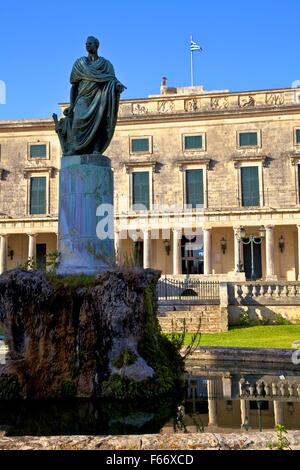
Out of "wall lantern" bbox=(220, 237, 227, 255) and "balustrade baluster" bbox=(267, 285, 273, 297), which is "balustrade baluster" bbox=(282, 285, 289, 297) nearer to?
"balustrade baluster" bbox=(267, 285, 273, 297)

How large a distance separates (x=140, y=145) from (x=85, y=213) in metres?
28.2

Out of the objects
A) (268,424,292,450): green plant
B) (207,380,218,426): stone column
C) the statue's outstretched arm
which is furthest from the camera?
the statue's outstretched arm

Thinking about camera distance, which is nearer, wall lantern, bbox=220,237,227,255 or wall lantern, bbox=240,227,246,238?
wall lantern, bbox=240,227,246,238

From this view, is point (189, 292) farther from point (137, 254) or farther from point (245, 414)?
point (245, 414)

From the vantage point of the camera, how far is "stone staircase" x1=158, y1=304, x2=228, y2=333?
18.2 metres

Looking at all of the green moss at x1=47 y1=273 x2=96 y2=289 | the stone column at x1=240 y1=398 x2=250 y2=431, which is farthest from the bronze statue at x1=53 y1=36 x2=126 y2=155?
the stone column at x1=240 y1=398 x2=250 y2=431

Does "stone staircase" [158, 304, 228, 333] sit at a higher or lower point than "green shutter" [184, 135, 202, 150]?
lower

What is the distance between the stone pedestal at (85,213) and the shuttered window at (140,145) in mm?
27686

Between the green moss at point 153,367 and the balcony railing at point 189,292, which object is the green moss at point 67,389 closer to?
the green moss at point 153,367

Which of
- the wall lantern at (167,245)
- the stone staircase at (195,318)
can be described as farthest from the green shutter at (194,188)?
the stone staircase at (195,318)

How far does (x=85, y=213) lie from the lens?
8.34 metres

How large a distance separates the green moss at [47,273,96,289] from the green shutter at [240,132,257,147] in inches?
1156

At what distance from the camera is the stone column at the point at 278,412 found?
581 cm

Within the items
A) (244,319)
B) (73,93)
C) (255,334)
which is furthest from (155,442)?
(244,319)
